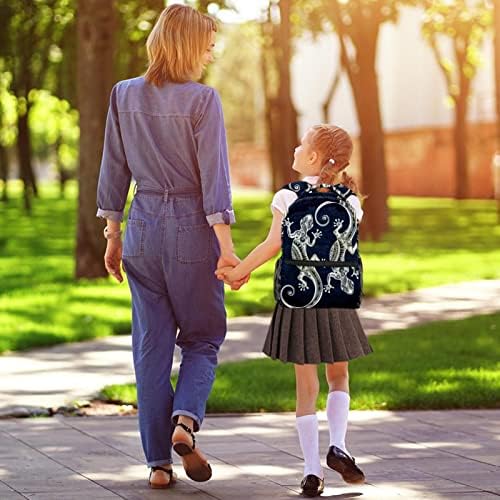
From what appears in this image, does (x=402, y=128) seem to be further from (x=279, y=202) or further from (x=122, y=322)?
(x=279, y=202)

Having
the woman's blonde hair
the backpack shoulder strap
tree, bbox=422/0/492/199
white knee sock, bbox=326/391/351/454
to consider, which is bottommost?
white knee sock, bbox=326/391/351/454

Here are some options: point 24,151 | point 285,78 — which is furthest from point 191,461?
point 24,151

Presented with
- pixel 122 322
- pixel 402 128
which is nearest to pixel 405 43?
pixel 402 128

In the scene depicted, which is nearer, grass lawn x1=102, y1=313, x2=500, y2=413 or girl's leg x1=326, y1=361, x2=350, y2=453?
girl's leg x1=326, y1=361, x2=350, y2=453

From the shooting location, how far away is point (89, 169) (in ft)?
56.0

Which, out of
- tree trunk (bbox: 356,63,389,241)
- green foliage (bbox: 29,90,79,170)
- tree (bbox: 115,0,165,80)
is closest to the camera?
tree trunk (bbox: 356,63,389,241)

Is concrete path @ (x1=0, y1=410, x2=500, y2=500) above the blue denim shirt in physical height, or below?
below

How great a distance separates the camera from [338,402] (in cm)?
588

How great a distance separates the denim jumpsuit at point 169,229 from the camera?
5770 mm

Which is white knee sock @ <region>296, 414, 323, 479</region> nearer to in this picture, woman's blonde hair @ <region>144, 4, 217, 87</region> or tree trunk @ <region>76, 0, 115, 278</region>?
woman's blonde hair @ <region>144, 4, 217, 87</region>

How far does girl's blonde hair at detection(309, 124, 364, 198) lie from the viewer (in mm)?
5789

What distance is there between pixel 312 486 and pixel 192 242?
1.07 meters

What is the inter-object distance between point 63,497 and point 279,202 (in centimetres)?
143

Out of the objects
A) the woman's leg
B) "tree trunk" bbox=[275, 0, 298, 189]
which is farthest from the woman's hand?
"tree trunk" bbox=[275, 0, 298, 189]
